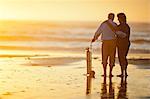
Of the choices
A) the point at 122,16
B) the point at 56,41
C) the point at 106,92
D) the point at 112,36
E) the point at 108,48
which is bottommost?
the point at 106,92

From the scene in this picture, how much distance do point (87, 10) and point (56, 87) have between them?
9833cm

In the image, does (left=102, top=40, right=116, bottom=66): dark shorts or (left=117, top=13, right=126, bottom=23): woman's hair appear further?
(left=117, top=13, right=126, bottom=23): woman's hair

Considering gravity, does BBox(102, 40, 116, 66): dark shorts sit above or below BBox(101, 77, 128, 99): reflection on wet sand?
above

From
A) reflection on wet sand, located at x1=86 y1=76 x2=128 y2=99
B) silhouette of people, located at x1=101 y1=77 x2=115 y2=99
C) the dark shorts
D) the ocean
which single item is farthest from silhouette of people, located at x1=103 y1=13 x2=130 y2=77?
the ocean

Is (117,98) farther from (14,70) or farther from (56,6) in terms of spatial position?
(56,6)

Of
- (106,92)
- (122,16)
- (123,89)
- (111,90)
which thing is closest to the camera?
(106,92)

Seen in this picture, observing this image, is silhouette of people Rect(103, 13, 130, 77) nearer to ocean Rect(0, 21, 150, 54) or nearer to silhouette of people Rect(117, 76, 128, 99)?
silhouette of people Rect(117, 76, 128, 99)

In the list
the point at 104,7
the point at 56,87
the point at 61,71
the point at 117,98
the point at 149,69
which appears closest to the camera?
the point at 117,98

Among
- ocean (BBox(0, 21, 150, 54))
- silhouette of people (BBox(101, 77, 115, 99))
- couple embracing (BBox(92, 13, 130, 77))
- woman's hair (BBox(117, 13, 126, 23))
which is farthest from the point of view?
ocean (BBox(0, 21, 150, 54))

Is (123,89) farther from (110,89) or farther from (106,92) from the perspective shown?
(106,92)

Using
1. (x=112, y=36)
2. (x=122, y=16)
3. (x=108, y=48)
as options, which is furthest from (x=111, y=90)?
(x=122, y=16)

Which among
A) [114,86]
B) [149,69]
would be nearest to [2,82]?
[114,86]

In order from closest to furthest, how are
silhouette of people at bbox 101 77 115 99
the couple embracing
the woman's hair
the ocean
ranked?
silhouette of people at bbox 101 77 115 99
the couple embracing
the woman's hair
the ocean

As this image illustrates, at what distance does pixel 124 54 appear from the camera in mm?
16453
